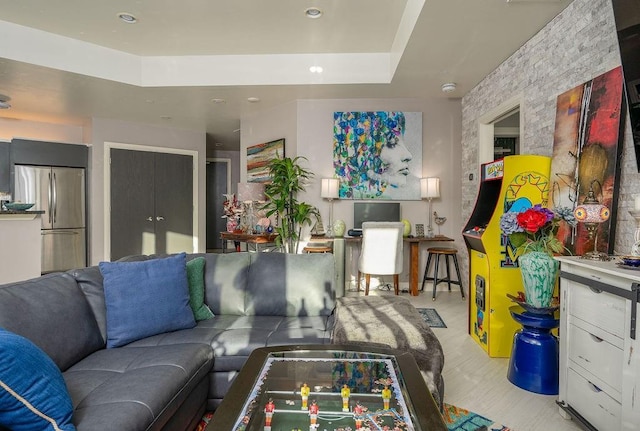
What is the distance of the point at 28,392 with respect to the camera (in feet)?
3.51

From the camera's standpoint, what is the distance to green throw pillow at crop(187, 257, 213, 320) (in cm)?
236

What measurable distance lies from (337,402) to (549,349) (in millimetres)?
1713

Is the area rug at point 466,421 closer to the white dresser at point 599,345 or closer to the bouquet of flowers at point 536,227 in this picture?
the white dresser at point 599,345

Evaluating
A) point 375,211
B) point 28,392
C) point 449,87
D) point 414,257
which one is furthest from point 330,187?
point 28,392

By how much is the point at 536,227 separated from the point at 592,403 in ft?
3.23

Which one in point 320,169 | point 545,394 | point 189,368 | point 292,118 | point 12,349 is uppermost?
point 292,118

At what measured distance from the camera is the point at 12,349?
108 centimetres

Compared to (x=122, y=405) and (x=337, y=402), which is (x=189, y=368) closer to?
(x=122, y=405)

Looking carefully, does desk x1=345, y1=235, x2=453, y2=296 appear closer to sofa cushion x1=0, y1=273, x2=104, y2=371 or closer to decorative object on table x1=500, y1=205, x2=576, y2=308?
decorative object on table x1=500, y1=205, x2=576, y2=308

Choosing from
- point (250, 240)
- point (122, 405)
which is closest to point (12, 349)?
point (122, 405)

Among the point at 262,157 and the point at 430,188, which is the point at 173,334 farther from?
the point at 262,157

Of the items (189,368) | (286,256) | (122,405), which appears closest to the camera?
(122,405)

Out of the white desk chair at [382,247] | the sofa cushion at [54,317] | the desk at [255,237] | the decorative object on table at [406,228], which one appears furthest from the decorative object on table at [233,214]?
the sofa cushion at [54,317]

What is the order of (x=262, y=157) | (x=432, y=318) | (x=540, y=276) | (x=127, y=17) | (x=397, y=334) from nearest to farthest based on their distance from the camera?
1. (x=397, y=334)
2. (x=540, y=276)
3. (x=127, y=17)
4. (x=432, y=318)
5. (x=262, y=157)
